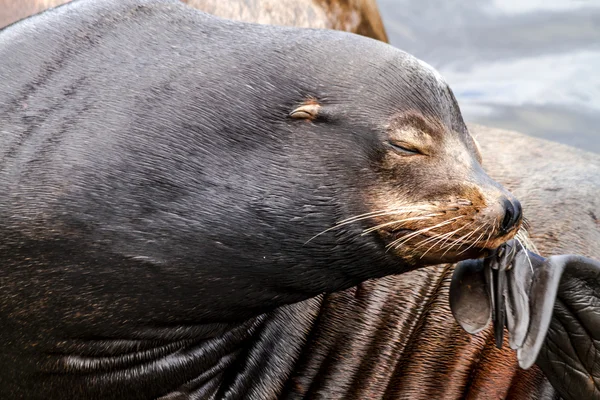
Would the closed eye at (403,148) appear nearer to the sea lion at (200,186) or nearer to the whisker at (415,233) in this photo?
the sea lion at (200,186)

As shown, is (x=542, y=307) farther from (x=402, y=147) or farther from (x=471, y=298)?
(x=402, y=147)

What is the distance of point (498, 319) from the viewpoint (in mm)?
3404

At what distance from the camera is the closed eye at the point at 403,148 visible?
3207 millimetres

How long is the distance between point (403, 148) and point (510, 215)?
1.32ft

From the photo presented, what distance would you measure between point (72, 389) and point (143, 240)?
0.66 m

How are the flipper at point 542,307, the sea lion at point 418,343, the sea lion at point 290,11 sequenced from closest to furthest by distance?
the flipper at point 542,307
the sea lion at point 418,343
the sea lion at point 290,11

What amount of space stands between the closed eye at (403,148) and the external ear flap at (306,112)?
258mm

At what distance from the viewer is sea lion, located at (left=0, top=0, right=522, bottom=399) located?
3.10 meters

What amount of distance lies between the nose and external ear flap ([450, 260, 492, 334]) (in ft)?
1.10

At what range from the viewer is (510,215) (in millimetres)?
3160

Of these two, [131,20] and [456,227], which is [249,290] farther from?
[131,20]

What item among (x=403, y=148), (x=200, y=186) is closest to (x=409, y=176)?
(x=403, y=148)

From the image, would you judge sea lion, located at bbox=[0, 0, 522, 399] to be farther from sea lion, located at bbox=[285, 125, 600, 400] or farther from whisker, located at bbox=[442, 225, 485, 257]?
sea lion, located at bbox=[285, 125, 600, 400]

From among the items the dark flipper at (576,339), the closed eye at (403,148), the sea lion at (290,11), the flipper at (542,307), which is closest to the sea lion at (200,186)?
the closed eye at (403,148)
